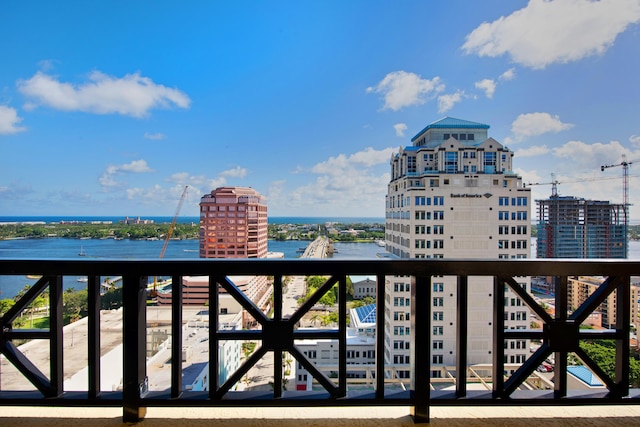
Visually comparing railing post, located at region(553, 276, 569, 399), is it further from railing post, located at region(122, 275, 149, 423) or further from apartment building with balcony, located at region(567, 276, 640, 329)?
railing post, located at region(122, 275, 149, 423)

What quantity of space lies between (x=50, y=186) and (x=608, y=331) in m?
16.8

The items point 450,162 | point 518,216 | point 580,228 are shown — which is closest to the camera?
point 580,228

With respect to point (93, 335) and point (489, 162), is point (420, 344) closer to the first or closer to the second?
point (93, 335)

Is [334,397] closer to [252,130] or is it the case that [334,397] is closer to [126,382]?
[126,382]

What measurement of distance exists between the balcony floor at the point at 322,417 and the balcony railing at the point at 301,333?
132 mm

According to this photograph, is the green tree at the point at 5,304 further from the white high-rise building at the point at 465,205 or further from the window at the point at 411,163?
the window at the point at 411,163

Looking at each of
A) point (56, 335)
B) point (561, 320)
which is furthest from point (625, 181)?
point (56, 335)

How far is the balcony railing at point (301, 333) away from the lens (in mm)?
1475

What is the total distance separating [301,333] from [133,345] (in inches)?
32.8

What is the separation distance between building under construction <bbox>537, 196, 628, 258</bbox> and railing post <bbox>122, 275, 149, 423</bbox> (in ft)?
23.3

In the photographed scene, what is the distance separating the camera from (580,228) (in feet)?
22.9

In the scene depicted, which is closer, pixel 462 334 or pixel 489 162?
pixel 462 334

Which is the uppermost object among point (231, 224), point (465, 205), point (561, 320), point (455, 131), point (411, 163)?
point (455, 131)

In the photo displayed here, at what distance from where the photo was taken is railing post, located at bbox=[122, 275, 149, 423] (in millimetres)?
1481
